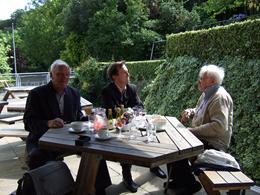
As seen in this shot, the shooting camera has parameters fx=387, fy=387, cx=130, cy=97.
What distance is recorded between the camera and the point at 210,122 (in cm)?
408

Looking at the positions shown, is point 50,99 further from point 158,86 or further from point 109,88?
point 158,86

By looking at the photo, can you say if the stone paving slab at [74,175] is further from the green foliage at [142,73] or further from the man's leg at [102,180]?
the green foliage at [142,73]

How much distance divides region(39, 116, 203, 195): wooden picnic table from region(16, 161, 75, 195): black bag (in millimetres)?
126

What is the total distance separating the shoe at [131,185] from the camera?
4.54 m

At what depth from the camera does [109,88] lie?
4.84 m

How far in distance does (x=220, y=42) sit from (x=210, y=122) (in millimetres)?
2830

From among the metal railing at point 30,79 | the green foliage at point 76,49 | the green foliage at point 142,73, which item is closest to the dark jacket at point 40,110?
the green foliage at point 142,73

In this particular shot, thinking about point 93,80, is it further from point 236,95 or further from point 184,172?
point 184,172

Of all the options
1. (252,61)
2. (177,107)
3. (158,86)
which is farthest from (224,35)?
(158,86)

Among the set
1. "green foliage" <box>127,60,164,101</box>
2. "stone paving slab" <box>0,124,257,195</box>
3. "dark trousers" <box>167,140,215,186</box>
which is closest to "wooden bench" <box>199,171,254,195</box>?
"dark trousers" <box>167,140,215,186</box>

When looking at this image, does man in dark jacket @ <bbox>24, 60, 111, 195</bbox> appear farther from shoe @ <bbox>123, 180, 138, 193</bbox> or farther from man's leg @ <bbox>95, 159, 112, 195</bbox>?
shoe @ <bbox>123, 180, 138, 193</bbox>

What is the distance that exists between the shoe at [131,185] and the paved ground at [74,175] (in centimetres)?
4

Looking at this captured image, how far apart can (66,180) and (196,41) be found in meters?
4.62

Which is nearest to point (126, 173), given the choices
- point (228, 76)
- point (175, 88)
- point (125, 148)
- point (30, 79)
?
point (125, 148)
